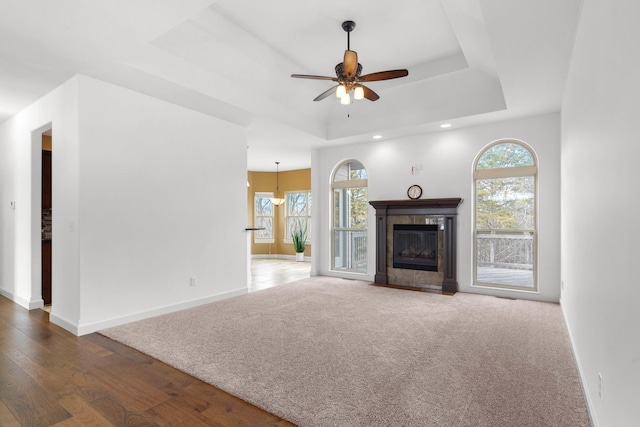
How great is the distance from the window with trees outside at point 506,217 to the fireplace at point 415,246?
0.65 meters

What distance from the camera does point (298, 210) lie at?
10.0 metres

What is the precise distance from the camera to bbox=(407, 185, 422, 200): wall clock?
19.0 feet

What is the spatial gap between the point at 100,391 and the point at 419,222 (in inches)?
190

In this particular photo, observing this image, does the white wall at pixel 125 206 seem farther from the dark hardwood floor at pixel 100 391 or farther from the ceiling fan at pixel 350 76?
the ceiling fan at pixel 350 76

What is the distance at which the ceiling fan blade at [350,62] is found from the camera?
3332 mm

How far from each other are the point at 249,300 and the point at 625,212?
425 centimetres

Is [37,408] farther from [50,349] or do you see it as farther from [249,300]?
[249,300]

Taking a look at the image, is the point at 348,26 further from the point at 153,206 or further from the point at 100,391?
the point at 100,391

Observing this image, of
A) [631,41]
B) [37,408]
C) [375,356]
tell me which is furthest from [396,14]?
[37,408]

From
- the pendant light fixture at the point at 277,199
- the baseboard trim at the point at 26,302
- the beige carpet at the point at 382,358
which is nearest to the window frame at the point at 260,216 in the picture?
the pendant light fixture at the point at 277,199

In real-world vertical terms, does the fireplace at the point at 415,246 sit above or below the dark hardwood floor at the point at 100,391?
above

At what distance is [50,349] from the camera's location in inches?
119

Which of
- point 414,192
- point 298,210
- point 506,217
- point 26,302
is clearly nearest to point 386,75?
point 414,192

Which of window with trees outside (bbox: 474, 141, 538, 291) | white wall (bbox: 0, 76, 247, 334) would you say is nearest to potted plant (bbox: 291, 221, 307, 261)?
white wall (bbox: 0, 76, 247, 334)
